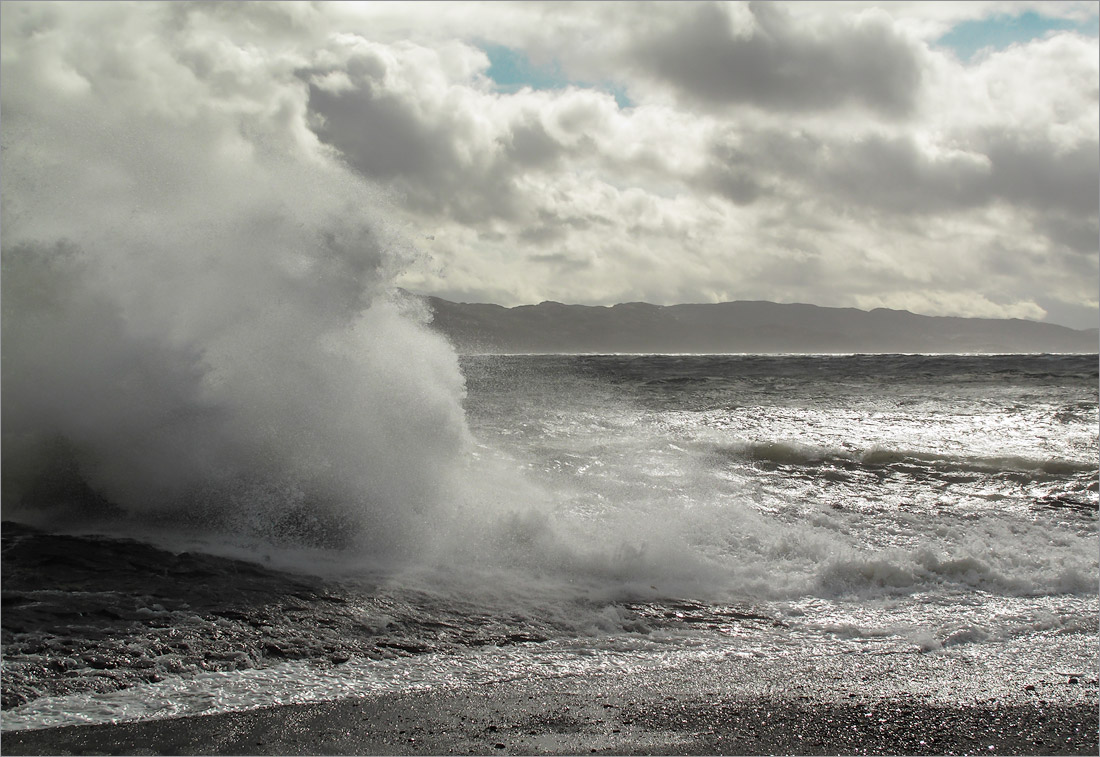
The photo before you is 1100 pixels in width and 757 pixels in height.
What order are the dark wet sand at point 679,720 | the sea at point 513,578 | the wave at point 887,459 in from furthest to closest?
the wave at point 887,459 < the sea at point 513,578 < the dark wet sand at point 679,720

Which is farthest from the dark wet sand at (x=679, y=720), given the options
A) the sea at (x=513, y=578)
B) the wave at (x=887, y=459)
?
the wave at (x=887, y=459)

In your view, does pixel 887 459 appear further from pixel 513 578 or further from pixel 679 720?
pixel 679 720

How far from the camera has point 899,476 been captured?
32.5 feet

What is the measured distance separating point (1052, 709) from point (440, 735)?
2.98 meters

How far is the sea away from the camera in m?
3.82

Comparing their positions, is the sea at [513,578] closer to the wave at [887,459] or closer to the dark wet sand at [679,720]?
the dark wet sand at [679,720]

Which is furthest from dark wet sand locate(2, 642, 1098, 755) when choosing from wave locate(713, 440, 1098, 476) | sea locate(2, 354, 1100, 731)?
wave locate(713, 440, 1098, 476)

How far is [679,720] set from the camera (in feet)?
10.9

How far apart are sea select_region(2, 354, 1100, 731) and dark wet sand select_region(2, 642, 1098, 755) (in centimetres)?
17

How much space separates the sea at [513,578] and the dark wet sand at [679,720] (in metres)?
0.17

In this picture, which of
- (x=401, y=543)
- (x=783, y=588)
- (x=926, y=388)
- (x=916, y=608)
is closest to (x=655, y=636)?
(x=783, y=588)

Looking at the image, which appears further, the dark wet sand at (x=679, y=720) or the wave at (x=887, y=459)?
the wave at (x=887, y=459)

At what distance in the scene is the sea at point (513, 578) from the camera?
150 inches

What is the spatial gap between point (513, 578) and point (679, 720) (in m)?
2.33
